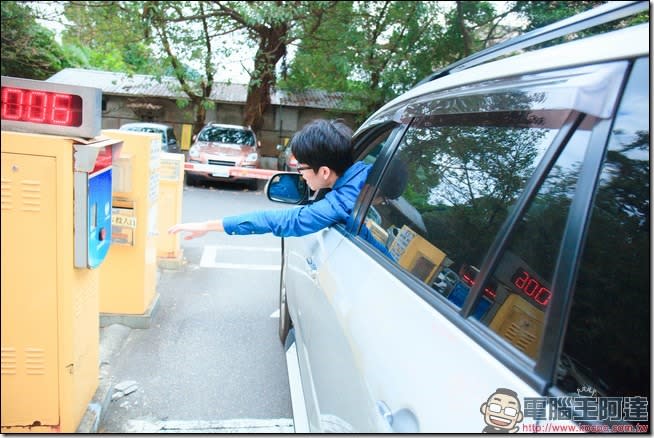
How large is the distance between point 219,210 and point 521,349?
841cm

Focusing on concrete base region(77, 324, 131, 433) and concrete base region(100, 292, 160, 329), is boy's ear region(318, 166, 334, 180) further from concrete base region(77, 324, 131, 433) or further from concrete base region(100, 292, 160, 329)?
concrete base region(100, 292, 160, 329)

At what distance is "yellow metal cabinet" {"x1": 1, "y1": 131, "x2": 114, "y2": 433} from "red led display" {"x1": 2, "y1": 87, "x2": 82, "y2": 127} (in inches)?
3.4

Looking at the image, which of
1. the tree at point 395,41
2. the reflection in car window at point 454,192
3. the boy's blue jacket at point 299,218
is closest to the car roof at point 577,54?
the reflection in car window at point 454,192

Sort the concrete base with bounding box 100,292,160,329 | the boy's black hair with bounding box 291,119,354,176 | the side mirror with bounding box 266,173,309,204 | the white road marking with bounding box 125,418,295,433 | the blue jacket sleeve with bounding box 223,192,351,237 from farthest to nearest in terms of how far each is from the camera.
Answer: the concrete base with bounding box 100,292,160,329 < the side mirror with bounding box 266,173,309,204 < the white road marking with bounding box 125,418,295,433 < the boy's black hair with bounding box 291,119,354,176 < the blue jacket sleeve with bounding box 223,192,351,237

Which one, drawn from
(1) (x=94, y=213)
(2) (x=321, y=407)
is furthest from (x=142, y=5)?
(2) (x=321, y=407)

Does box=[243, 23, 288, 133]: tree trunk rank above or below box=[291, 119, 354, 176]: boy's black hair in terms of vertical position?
above

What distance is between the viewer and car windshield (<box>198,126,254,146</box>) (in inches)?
505

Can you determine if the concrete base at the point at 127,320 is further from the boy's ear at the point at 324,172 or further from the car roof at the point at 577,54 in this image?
the car roof at the point at 577,54

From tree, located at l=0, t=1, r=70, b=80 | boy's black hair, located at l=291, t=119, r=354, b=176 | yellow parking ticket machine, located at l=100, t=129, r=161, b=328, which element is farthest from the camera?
tree, located at l=0, t=1, r=70, b=80

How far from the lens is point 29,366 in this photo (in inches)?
82.6

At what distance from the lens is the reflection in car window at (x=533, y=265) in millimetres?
936

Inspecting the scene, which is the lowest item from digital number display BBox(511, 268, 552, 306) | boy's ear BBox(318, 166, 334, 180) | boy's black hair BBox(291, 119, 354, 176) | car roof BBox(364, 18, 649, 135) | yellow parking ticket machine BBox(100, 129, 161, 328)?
yellow parking ticket machine BBox(100, 129, 161, 328)

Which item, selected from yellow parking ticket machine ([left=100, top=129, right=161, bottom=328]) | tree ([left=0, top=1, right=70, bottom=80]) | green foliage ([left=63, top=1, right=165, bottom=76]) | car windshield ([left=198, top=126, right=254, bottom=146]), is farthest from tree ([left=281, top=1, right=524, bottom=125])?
yellow parking ticket machine ([left=100, top=129, right=161, bottom=328])

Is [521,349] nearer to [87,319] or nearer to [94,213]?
[94,213]
